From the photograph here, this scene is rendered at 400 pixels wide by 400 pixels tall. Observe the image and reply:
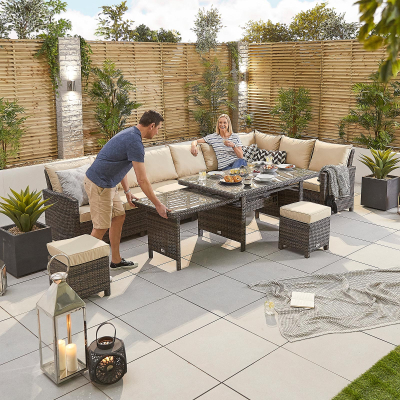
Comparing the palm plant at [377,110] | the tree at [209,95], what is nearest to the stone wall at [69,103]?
the tree at [209,95]

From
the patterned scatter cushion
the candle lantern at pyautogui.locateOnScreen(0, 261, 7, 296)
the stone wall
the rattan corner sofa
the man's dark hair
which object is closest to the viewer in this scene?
the candle lantern at pyautogui.locateOnScreen(0, 261, 7, 296)

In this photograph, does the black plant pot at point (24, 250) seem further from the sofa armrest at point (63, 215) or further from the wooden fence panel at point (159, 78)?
the wooden fence panel at point (159, 78)

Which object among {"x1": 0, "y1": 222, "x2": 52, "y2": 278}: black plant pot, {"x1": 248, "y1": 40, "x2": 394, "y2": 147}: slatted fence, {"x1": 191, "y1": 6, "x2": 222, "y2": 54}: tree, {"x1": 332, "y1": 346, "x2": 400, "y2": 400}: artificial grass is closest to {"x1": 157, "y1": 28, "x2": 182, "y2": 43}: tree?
{"x1": 191, "y1": 6, "x2": 222, "y2": 54}: tree

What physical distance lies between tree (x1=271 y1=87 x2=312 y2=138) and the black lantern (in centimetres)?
734

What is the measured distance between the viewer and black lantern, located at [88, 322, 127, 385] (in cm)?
323

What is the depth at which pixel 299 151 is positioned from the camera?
769 centimetres

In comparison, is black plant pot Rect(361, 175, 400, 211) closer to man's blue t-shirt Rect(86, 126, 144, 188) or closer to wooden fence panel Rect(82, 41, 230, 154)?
man's blue t-shirt Rect(86, 126, 144, 188)

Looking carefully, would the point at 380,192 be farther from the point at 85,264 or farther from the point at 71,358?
the point at 71,358

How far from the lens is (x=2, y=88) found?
24.7ft

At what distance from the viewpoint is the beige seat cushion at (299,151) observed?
764cm


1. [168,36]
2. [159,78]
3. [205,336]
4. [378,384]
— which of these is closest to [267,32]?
[168,36]

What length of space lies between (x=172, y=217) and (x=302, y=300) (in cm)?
150

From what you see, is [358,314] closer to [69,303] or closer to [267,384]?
[267,384]

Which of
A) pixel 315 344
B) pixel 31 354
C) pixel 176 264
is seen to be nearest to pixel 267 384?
pixel 315 344
